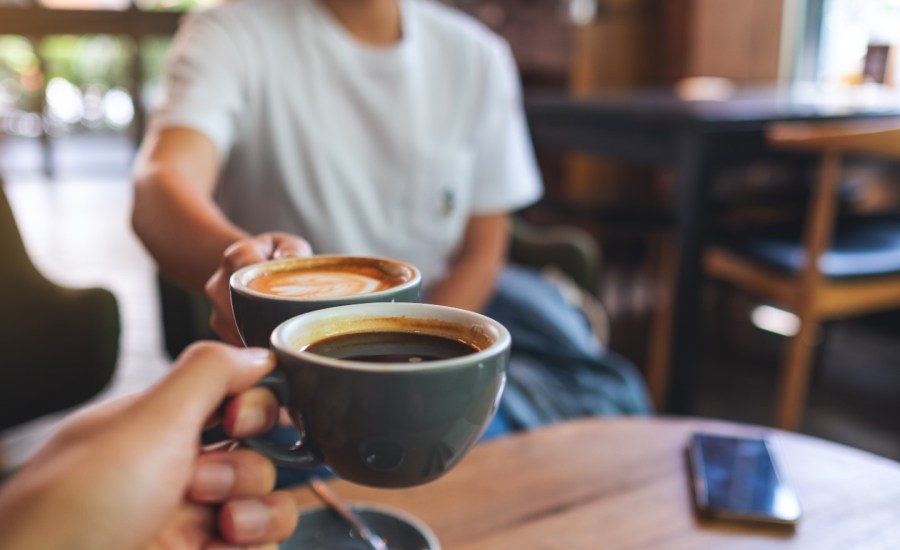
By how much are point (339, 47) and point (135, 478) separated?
100 cm

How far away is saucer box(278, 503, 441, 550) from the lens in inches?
23.7

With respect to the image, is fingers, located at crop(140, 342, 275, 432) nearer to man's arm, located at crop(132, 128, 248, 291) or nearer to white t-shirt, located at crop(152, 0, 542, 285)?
man's arm, located at crop(132, 128, 248, 291)

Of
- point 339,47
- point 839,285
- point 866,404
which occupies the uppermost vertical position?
point 339,47

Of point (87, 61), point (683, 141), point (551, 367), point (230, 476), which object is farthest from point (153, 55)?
point (230, 476)

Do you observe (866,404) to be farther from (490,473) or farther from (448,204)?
(490,473)

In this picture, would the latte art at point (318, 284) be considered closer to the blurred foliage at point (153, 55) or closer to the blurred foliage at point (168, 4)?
the blurred foliage at point (168, 4)

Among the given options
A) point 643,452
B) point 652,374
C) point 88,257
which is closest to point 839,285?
point 652,374

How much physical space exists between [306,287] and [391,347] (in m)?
0.10

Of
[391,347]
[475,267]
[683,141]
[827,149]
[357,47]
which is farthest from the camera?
[683,141]

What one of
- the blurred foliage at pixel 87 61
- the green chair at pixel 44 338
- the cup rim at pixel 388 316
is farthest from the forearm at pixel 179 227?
the blurred foliage at pixel 87 61

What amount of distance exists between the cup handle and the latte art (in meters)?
0.09

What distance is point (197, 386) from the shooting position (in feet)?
1.20

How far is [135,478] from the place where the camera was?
0.34 metres

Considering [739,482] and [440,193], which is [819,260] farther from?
[739,482]
